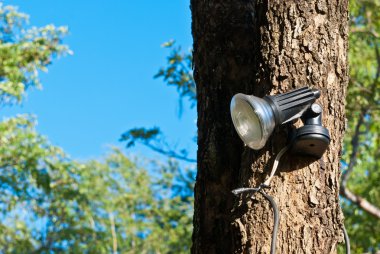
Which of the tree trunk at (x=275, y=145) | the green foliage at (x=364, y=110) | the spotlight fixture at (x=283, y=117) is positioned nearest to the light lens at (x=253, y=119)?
the spotlight fixture at (x=283, y=117)

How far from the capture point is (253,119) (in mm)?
2379

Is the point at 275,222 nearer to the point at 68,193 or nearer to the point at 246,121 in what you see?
the point at 246,121

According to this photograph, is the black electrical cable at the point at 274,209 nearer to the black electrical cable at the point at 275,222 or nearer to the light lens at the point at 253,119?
the black electrical cable at the point at 275,222

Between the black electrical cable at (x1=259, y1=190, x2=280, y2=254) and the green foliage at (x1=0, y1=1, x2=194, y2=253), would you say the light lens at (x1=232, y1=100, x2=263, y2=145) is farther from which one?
the green foliage at (x1=0, y1=1, x2=194, y2=253)

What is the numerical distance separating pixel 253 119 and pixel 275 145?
14 cm

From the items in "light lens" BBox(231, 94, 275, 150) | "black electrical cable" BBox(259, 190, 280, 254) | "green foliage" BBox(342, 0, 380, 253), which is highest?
"green foliage" BBox(342, 0, 380, 253)

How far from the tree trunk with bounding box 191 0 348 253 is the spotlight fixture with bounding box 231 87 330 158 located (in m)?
0.06

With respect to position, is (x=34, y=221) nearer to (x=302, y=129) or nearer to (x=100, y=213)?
(x=100, y=213)

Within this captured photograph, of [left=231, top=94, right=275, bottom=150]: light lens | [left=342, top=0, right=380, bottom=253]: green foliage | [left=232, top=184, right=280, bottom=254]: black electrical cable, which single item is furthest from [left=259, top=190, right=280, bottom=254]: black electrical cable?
[left=342, top=0, right=380, bottom=253]: green foliage

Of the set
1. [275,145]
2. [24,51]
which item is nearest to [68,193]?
[24,51]

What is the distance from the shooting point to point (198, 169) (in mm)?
2857

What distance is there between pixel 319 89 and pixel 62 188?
30.5ft

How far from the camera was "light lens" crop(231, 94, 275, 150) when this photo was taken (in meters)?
2.34

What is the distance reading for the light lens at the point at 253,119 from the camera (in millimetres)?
2336
